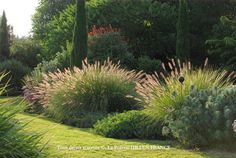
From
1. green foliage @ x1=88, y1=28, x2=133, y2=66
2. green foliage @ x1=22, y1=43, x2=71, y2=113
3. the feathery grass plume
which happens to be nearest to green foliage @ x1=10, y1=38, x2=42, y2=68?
green foliage @ x1=22, y1=43, x2=71, y2=113

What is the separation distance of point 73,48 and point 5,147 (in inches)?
538

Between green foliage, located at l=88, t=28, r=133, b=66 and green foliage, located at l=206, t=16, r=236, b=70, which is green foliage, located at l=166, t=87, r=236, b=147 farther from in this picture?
green foliage, located at l=88, t=28, r=133, b=66

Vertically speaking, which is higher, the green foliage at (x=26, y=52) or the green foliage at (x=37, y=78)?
the green foliage at (x=26, y=52)

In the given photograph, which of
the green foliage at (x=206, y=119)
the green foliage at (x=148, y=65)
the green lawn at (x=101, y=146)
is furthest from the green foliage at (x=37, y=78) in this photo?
the green foliage at (x=206, y=119)

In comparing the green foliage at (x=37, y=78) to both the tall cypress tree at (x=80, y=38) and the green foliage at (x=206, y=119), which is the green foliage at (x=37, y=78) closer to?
the tall cypress tree at (x=80, y=38)

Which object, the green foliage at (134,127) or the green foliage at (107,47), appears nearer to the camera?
the green foliage at (134,127)

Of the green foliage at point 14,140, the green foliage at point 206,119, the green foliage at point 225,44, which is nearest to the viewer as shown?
the green foliage at point 14,140

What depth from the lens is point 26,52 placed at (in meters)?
29.8

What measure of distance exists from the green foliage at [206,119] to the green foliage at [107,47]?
418 inches

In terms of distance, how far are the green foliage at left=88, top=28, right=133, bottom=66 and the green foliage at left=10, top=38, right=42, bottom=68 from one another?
9.60 meters

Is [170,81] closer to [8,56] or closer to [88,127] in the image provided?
[88,127]

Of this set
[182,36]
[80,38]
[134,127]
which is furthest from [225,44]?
[134,127]

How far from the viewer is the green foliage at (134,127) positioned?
35.8 feet

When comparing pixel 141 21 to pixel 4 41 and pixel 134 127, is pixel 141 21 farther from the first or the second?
pixel 134 127
